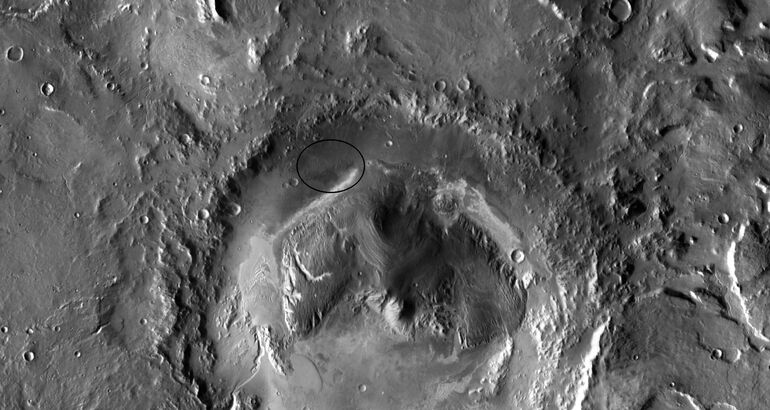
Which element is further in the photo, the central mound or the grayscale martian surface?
the central mound

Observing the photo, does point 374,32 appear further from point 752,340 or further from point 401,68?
point 752,340

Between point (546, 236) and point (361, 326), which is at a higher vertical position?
point (546, 236)

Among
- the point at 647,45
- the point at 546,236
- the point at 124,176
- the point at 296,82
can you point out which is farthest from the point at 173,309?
the point at 647,45

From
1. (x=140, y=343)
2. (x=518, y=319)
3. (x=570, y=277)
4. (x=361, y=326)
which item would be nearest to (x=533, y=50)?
(x=570, y=277)

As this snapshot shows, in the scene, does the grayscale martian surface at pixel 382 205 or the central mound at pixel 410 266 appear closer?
the grayscale martian surface at pixel 382 205

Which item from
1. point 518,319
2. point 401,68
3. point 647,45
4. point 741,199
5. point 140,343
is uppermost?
point 647,45

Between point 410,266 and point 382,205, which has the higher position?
point 382,205
